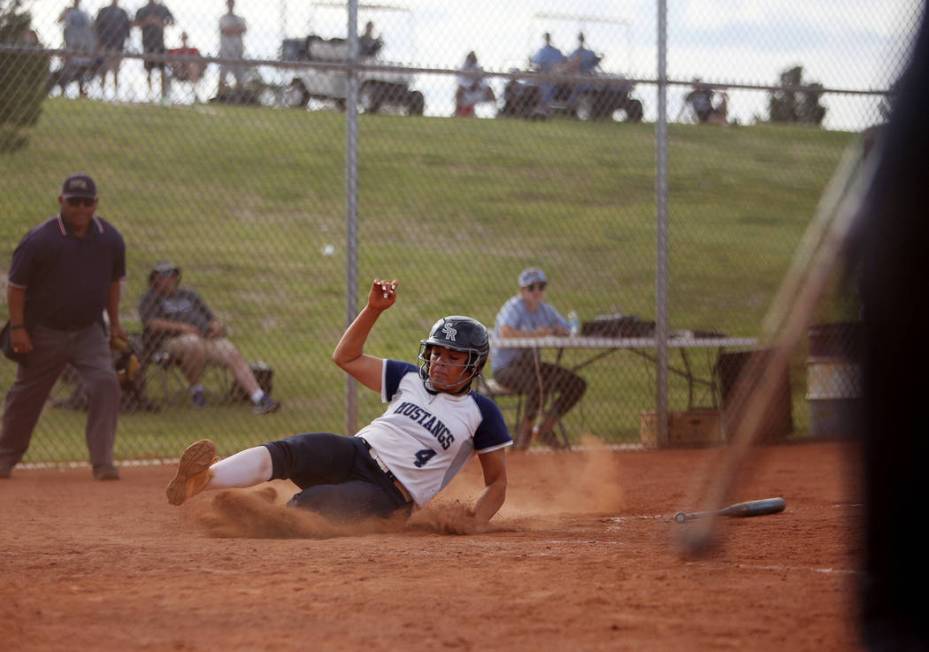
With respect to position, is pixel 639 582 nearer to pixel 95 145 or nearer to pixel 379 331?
pixel 379 331

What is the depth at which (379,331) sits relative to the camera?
1642 cm

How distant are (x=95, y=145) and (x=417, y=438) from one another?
13.2 metres

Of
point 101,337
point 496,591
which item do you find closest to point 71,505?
point 101,337

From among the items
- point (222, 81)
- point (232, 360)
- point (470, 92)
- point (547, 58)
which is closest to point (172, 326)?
point (232, 360)

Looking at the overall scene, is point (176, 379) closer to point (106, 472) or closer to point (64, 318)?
point (106, 472)

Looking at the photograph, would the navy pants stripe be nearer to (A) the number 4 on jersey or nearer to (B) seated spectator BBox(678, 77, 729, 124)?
(A) the number 4 on jersey

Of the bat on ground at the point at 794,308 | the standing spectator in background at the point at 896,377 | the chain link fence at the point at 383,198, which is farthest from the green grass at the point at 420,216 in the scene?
the standing spectator in background at the point at 896,377

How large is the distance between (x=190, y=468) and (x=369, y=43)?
6013 mm

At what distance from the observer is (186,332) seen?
→ 12312 millimetres

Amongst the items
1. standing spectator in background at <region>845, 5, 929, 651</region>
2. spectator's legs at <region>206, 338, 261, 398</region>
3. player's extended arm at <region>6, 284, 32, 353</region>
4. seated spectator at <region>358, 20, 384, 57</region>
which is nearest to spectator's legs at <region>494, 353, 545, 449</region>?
spectator's legs at <region>206, 338, 261, 398</region>

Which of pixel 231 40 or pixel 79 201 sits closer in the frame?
pixel 79 201

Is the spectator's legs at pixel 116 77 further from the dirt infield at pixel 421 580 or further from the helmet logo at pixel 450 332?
the helmet logo at pixel 450 332

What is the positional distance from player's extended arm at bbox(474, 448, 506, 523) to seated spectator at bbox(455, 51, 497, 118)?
5.10 metres

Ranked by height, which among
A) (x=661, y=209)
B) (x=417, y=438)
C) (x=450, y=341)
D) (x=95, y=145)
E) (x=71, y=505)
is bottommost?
(x=71, y=505)
